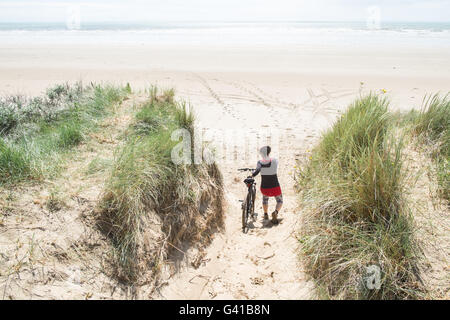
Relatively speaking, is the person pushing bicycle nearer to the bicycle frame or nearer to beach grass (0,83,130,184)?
the bicycle frame

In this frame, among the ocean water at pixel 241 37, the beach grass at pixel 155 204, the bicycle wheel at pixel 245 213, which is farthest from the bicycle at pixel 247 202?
the ocean water at pixel 241 37

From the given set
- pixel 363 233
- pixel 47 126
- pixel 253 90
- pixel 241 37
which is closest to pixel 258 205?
pixel 363 233

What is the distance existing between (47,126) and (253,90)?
7.66m

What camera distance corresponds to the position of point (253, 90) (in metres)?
11.9

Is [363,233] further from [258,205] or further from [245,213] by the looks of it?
[258,205]

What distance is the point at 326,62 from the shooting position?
17.8 m

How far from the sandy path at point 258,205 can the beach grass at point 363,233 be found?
320mm

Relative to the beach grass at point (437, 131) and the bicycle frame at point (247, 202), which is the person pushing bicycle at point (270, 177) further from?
the beach grass at point (437, 131)

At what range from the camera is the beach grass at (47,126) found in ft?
12.8

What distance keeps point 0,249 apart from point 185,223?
2070mm

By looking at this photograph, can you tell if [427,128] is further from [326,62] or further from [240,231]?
[326,62]

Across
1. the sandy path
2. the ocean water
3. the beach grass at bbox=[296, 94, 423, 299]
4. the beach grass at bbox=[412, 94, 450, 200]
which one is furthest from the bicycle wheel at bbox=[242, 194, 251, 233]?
the ocean water

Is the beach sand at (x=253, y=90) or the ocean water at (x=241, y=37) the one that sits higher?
the ocean water at (x=241, y=37)

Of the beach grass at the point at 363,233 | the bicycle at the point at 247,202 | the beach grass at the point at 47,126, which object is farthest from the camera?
the bicycle at the point at 247,202
